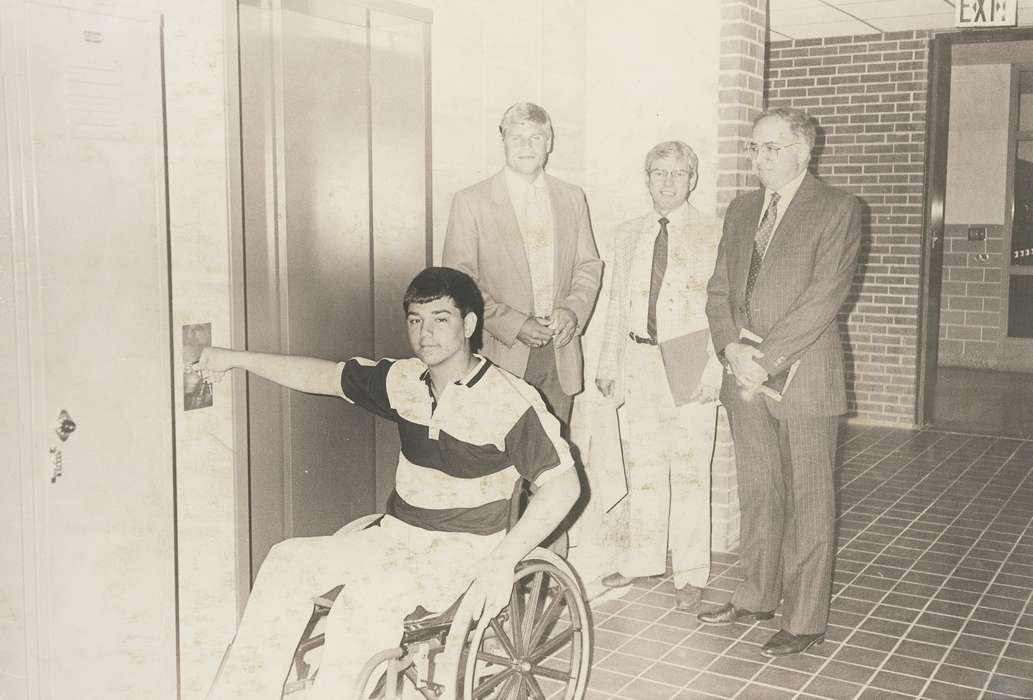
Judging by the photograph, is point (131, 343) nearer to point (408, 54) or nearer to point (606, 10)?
point (408, 54)

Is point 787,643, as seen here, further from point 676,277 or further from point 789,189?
point 789,189

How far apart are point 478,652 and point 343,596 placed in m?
0.34

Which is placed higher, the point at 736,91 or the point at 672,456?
the point at 736,91

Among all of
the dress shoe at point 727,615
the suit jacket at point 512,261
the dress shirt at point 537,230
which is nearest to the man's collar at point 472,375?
the suit jacket at point 512,261

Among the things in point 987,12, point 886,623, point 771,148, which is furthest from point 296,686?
point 987,12

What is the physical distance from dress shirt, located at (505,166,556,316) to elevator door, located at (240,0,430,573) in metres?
0.35

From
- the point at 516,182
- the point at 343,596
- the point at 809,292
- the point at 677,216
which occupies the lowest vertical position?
the point at 343,596

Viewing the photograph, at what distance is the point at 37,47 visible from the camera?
2344 mm

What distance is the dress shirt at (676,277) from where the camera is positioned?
13.2 ft

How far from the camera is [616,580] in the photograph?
4211 millimetres

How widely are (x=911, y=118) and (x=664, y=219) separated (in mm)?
4095

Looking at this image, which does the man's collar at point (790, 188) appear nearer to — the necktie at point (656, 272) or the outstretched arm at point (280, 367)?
the necktie at point (656, 272)

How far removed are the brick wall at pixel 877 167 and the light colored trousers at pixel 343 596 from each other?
18.3 ft

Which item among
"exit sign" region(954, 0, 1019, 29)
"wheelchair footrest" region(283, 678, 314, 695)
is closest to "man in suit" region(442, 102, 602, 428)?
"wheelchair footrest" region(283, 678, 314, 695)
